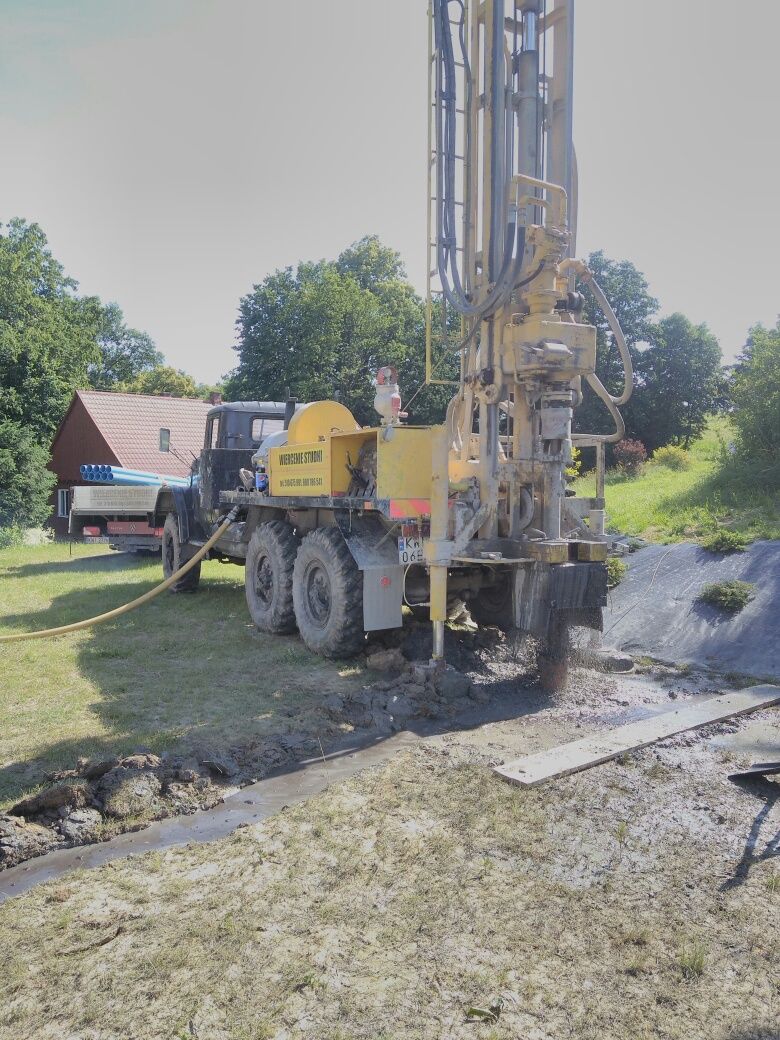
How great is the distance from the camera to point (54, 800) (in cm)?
447

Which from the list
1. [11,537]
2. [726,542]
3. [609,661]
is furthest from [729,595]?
[11,537]

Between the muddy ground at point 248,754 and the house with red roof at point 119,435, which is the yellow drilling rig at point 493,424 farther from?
the house with red roof at point 119,435

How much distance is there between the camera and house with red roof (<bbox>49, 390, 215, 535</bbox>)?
2559cm

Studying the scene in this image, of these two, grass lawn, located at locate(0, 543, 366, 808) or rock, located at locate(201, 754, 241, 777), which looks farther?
grass lawn, located at locate(0, 543, 366, 808)

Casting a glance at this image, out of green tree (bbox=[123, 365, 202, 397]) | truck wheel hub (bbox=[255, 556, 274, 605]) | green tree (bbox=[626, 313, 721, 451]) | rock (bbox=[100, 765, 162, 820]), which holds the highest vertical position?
green tree (bbox=[123, 365, 202, 397])

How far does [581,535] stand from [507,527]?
0.85 m

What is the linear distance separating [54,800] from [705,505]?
11512 millimetres

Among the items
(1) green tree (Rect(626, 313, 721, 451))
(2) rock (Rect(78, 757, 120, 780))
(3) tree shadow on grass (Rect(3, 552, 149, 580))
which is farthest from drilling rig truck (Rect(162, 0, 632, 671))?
(1) green tree (Rect(626, 313, 721, 451))

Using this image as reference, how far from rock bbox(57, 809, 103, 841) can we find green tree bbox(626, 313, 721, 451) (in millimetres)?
32685

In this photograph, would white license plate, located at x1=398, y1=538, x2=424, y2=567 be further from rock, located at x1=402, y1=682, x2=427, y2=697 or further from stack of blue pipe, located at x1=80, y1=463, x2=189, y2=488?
stack of blue pipe, located at x1=80, y1=463, x2=189, y2=488

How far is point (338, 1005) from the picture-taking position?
280 centimetres

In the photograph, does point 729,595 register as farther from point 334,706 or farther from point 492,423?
point 334,706

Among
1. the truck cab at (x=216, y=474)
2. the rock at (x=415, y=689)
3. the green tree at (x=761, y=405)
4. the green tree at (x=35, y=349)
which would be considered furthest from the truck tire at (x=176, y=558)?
the green tree at (x=35, y=349)

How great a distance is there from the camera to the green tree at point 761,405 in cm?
1473
